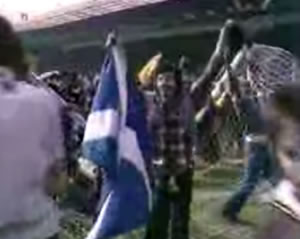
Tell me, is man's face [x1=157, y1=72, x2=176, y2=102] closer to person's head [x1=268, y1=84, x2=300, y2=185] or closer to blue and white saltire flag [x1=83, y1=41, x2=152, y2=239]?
blue and white saltire flag [x1=83, y1=41, x2=152, y2=239]

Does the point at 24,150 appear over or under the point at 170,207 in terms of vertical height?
over

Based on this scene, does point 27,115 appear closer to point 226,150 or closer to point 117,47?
point 117,47

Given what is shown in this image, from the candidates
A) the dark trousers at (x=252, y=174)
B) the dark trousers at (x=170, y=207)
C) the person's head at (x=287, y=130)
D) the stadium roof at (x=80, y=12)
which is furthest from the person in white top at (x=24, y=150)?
the stadium roof at (x=80, y=12)

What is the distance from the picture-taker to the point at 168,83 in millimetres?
7992

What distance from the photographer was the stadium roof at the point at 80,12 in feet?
39.5

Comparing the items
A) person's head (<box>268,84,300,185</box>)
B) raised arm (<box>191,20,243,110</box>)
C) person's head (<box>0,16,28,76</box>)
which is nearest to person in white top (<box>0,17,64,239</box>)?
person's head (<box>0,16,28,76</box>)

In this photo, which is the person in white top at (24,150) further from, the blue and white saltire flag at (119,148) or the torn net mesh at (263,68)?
the torn net mesh at (263,68)

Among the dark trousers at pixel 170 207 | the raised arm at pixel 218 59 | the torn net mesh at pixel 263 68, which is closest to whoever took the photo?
the dark trousers at pixel 170 207

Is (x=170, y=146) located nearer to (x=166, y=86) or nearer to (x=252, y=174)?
(x=166, y=86)

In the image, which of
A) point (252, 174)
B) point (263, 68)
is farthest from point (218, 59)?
point (252, 174)

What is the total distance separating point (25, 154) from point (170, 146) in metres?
3.62

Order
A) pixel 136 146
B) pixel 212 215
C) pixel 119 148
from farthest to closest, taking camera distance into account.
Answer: pixel 212 215 → pixel 136 146 → pixel 119 148

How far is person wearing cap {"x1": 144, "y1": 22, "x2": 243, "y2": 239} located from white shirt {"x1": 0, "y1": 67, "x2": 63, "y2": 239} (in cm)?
A: 336

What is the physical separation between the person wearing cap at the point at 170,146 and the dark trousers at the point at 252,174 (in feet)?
2.98
